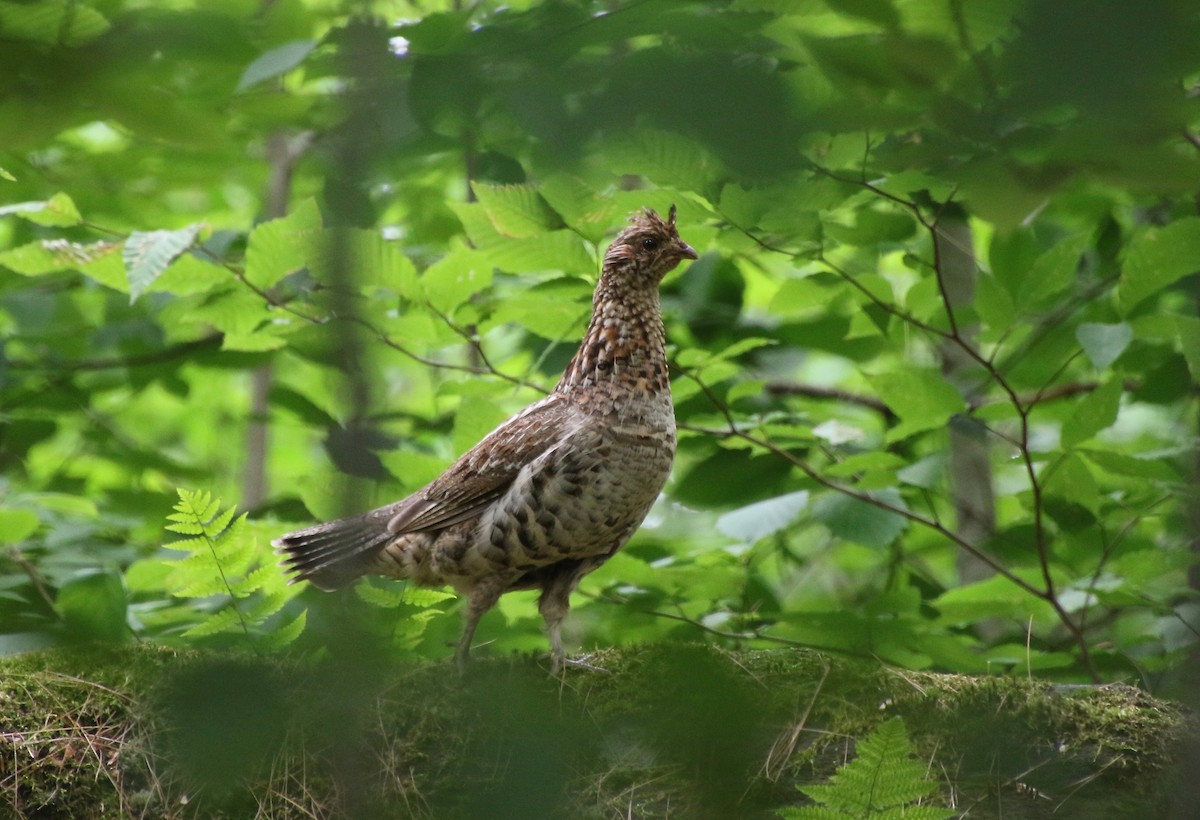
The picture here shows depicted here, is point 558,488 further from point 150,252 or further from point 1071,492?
point 1071,492

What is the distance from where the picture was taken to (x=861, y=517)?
15.5 feet

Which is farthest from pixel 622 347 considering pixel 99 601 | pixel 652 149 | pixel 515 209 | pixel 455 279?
pixel 652 149

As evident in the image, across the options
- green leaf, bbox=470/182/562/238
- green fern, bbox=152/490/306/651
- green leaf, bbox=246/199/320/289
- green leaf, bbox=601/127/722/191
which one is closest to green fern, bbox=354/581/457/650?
green fern, bbox=152/490/306/651

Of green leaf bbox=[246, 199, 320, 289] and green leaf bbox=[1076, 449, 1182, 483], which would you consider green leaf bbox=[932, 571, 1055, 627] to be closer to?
green leaf bbox=[1076, 449, 1182, 483]

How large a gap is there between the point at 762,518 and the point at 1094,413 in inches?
51.4

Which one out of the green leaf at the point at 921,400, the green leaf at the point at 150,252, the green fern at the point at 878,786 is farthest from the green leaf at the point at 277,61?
the green fern at the point at 878,786

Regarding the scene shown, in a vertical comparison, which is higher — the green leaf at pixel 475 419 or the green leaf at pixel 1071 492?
the green leaf at pixel 475 419

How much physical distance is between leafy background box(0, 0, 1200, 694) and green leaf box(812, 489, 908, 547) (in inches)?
0.6

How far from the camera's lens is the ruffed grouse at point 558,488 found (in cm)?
388

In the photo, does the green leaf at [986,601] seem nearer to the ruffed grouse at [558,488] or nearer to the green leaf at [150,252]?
the ruffed grouse at [558,488]

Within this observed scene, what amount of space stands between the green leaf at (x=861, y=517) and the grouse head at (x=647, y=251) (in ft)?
4.32

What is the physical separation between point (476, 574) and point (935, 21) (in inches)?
108

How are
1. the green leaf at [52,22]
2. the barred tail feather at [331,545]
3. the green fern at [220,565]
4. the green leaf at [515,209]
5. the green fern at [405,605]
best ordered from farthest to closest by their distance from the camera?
the barred tail feather at [331,545]
the green leaf at [515,209]
the green fern at [220,565]
the green fern at [405,605]
the green leaf at [52,22]

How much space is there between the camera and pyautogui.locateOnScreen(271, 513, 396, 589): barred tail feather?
4145mm
